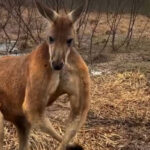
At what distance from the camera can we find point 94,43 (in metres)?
12.1

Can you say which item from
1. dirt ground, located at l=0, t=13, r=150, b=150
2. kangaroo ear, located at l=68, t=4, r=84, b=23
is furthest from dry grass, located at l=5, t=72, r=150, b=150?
kangaroo ear, located at l=68, t=4, r=84, b=23

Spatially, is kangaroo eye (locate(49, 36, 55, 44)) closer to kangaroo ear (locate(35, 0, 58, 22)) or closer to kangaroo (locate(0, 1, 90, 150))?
kangaroo (locate(0, 1, 90, 150))

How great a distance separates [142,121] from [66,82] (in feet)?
9.33

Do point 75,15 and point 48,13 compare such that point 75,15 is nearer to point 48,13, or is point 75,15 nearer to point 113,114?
point 48,13

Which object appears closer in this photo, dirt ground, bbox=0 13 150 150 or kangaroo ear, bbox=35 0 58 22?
kangaroo ear, bbox=35 0 58 22

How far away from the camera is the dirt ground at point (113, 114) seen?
582cm

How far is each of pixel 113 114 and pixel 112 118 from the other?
0.12 metres

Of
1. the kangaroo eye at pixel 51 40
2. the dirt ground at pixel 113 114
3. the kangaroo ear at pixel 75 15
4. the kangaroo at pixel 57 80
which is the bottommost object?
the dirt ground at pixel 113 114

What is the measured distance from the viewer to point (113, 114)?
6723 millimetres

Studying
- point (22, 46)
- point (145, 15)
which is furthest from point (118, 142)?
point (145, 15)

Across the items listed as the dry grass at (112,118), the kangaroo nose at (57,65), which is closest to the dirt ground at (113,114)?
the dry grass at (112,118)

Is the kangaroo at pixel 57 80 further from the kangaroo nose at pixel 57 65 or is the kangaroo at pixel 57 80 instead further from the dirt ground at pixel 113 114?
the dirt ground at pixel 113 114

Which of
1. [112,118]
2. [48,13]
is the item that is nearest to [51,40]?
[48,13]

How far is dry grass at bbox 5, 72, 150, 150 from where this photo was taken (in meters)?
5.82
